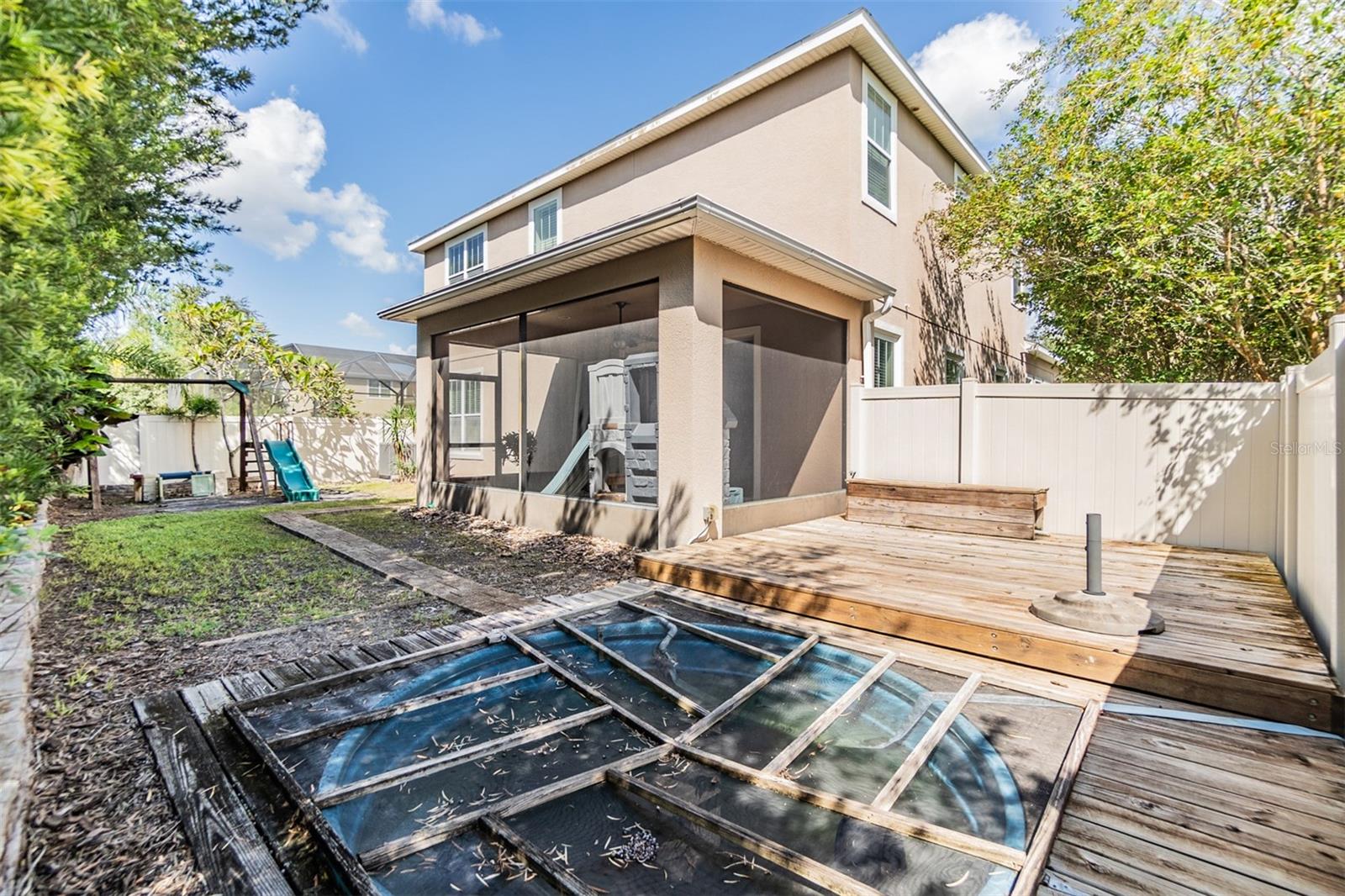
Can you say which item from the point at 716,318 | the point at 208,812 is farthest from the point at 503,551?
the point at 208,812

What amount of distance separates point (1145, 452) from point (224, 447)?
1674cm

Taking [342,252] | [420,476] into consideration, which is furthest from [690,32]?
[342,252]

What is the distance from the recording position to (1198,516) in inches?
205

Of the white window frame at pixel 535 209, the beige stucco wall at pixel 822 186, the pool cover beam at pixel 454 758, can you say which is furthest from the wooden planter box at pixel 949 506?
the white window frame at pixel 535 209

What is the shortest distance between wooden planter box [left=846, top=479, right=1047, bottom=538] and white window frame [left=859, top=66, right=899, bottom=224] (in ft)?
12.9

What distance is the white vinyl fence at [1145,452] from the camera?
13.8 ft

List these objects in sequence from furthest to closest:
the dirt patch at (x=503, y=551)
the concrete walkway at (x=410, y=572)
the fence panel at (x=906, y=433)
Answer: the fence panel at (x=906, y=433) < the dirt patch at (x=503, y=551) < the concrete walkway at (x=410, y=572)

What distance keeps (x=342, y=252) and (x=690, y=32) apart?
95.0 feet

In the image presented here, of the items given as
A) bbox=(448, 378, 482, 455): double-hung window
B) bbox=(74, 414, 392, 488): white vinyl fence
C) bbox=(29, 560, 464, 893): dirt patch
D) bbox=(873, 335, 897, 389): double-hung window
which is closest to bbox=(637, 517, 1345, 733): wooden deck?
bbox=(29, 560, 464, 893): dirt patch

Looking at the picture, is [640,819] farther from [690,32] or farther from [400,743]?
[690,32]

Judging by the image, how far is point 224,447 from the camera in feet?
43.3

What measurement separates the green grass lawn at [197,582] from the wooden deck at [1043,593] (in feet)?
9.18

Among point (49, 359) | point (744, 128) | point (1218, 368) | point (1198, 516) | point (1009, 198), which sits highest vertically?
point (744, 128)

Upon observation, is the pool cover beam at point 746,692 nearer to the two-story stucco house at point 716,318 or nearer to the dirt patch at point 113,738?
the dirt patch at point 113,738
